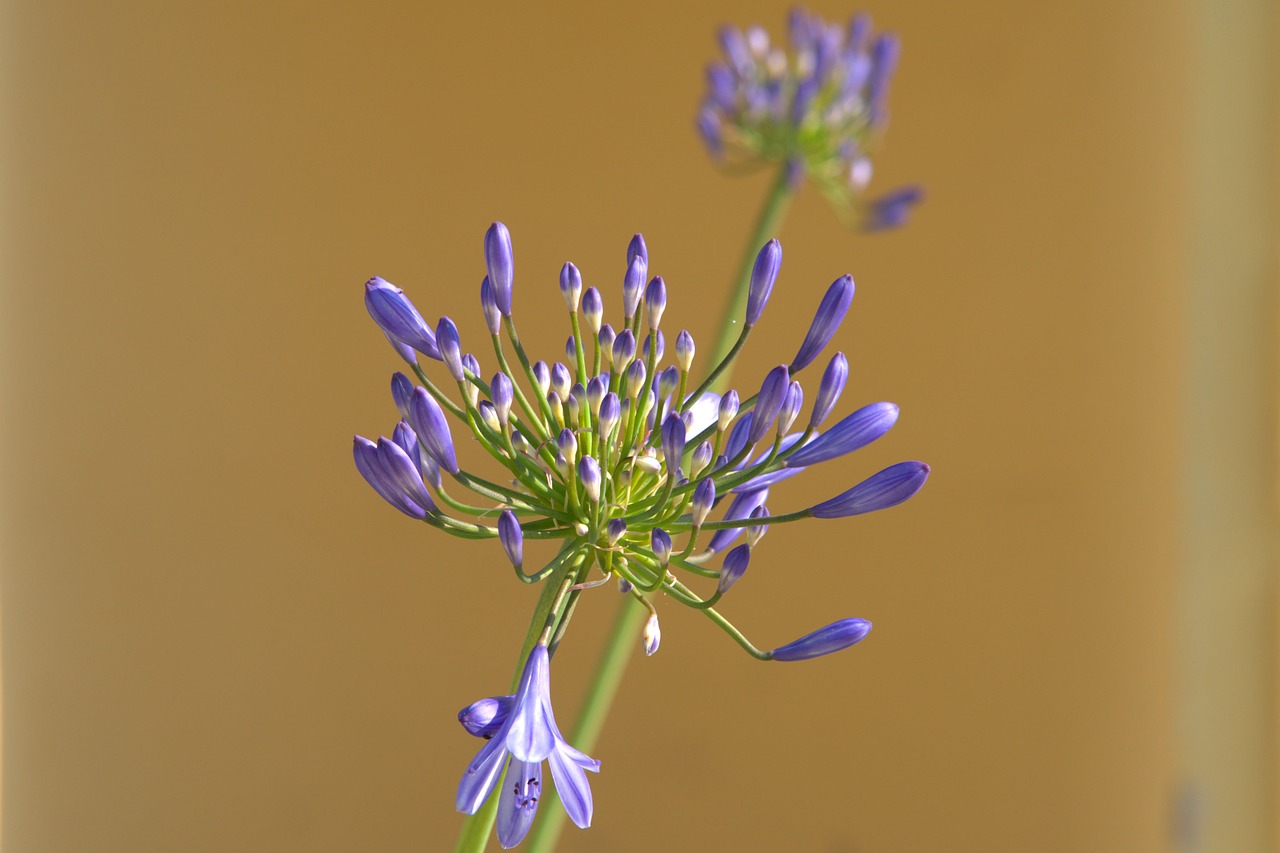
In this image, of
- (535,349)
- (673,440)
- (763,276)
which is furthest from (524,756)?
(535,349)

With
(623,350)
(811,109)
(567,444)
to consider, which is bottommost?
(567,444)

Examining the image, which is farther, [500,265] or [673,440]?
[500,265]

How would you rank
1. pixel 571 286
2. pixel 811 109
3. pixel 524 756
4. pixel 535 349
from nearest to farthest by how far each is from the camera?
1. pixel 524 756
2. pixel 571 286
3. pixel 811 109
4. pixel 535 349

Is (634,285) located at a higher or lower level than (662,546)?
higher

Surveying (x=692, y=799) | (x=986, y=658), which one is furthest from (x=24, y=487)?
(x=986, y=658)

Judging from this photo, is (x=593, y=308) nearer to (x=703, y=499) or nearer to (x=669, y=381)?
(x=669, y=381)

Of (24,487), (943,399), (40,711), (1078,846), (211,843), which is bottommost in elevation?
(211,843)

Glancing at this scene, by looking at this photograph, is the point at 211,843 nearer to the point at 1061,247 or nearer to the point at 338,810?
the point at 338,810

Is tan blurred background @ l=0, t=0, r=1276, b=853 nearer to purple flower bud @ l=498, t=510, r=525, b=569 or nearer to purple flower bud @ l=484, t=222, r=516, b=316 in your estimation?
purple flower bud @ l=484, t=222, r=516, b=316
